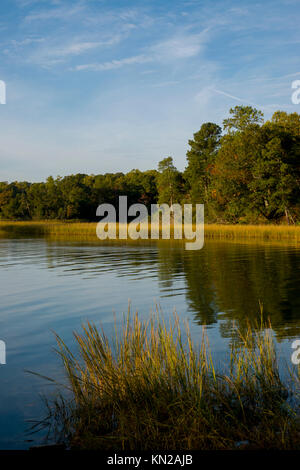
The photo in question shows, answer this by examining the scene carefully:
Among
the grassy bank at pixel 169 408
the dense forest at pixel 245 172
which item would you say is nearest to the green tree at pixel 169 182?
the dense forest at pixel 245 172

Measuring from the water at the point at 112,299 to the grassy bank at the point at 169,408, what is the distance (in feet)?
2.55

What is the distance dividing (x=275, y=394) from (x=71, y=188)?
10456 cm

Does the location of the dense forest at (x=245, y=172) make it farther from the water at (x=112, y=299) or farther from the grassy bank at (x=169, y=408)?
the grassy bank at (x=169, y=408)

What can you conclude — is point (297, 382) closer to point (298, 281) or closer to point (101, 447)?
point (101, 447)

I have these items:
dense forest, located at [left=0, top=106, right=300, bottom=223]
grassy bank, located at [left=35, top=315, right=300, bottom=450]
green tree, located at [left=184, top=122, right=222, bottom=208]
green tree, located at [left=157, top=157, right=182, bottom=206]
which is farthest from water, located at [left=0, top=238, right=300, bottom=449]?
green tree, located at [left=157, top=157, right=182, bottom=206]

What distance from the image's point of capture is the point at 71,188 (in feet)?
351

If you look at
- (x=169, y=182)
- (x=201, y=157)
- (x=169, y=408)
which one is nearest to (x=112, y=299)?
(x=169, y=408)

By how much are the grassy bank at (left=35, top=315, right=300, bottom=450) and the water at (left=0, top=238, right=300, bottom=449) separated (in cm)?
78

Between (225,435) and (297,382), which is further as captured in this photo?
(297,382)

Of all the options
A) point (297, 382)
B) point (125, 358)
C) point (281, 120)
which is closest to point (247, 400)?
point (297, 382)

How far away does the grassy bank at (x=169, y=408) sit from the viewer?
15.4 ft

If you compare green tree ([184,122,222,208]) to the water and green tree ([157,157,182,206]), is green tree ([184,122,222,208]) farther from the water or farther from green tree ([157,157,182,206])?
the water

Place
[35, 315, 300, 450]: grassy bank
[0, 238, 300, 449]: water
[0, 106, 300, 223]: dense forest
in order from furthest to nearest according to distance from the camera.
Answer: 1. [0, 106, 300, 223]: dense forest
2. [0, 238, 300, 449]: water
3. [35, 315, 300, 450]: grassy bank

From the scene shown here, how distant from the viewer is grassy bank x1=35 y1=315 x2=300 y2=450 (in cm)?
469
